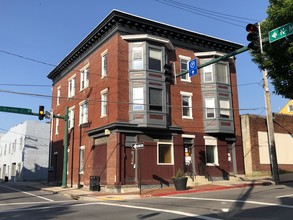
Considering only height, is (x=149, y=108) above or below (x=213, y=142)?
above

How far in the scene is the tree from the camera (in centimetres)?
1416

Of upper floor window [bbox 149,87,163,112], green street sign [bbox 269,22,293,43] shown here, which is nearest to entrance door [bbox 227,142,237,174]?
upper floor window [bbox 149,87,163,112]

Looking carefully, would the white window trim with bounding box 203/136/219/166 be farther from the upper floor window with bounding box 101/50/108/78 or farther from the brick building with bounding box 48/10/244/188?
the upper floor window with bounding box 101/50/108/78

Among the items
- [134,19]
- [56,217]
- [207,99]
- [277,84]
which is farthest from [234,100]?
[56,217]

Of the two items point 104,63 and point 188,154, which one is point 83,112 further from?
point 188,154

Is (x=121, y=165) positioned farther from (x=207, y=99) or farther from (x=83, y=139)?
(x=207, y=99)

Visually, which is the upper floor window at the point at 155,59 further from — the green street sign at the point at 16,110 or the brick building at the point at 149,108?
the green street sign at the point at 16,110

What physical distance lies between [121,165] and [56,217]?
37.9 ft

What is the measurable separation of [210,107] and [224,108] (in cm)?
119

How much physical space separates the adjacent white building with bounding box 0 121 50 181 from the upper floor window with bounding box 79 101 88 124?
76.9 ft

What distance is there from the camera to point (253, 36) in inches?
454

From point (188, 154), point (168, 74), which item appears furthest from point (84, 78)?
point (168, 74)

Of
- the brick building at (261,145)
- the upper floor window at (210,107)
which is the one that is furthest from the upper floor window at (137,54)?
the brick building at (261,145)

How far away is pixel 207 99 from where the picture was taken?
28.6 meters
